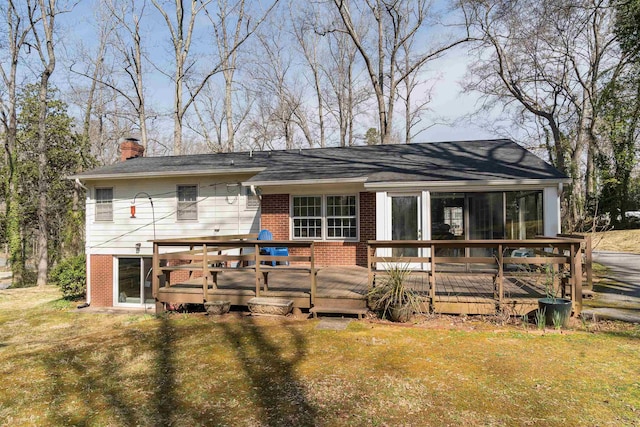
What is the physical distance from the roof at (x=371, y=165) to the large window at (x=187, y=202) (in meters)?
0.68

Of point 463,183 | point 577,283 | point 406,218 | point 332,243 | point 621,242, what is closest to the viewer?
point 577,283

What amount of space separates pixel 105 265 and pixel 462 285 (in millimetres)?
11701

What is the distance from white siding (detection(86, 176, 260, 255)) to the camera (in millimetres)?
12844

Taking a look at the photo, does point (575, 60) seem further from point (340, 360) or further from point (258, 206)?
point (340, 360)

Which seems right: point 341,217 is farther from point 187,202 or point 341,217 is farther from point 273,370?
point 273,370

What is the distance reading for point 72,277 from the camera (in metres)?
14.4

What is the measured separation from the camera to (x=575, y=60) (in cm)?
2334

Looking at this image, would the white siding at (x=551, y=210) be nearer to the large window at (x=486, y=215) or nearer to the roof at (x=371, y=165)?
the large window at (x=486, y=215)

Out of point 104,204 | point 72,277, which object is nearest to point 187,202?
point 104,204

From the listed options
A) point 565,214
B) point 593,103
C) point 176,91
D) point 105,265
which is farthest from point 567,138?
point 105,265

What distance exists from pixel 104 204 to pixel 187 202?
3.14 m

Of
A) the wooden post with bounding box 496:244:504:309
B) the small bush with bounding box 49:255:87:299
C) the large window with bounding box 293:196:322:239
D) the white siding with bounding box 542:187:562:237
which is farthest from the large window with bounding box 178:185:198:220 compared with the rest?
the white siding with bounding box 542:187:562:237

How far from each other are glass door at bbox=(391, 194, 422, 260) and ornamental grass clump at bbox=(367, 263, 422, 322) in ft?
10.2

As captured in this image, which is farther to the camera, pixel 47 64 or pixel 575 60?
pixel 575 60
